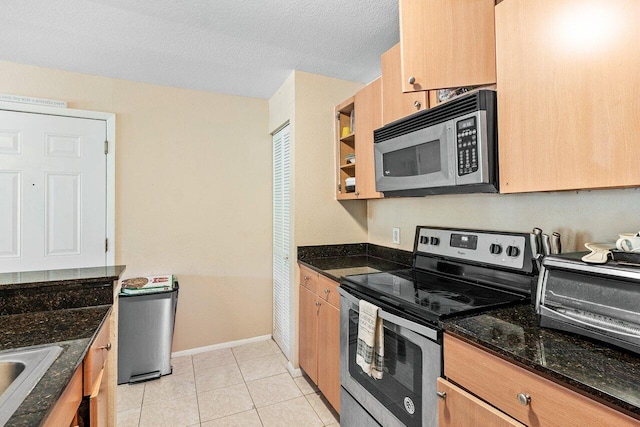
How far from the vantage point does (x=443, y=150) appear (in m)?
1.46

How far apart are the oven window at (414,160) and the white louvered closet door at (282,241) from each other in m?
0.99

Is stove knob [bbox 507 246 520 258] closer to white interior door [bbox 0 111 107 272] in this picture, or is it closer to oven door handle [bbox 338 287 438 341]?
oven door handle [bbox 338 287 438 341]

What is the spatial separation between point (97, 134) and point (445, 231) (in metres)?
2.62

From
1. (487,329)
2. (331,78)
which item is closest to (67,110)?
(331,78)

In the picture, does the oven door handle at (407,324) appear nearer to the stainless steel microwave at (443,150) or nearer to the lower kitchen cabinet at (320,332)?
the lower kitchen cabinet at (320,332)

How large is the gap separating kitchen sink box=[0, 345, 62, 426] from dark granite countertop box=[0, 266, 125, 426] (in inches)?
0.9

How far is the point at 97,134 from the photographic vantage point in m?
2.55

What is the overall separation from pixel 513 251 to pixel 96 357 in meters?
1.74

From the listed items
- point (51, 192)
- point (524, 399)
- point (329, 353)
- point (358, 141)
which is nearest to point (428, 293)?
point (524, 399)

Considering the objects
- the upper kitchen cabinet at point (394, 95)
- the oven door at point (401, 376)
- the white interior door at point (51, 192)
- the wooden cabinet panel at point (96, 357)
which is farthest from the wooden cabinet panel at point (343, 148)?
the white interior door at point (51, 192)

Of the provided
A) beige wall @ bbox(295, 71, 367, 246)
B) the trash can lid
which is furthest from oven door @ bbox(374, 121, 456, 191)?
the trash can lid

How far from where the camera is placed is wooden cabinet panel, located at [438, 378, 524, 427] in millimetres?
941

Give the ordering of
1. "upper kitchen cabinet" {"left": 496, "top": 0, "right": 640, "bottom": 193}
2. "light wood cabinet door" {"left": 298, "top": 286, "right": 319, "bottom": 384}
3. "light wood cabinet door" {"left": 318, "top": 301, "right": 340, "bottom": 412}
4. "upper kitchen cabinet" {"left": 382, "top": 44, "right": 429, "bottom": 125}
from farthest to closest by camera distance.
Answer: "light wood cabinet door" {"left": 298, "top": 286, "right": 319, "bottom": 384}, "light wood cabinet door" {"left": 318, "top": 301, "right": 340, "bottom": 412}, "upper kitchen cabinet" {"left": 382, "top": 44, "right": 429, "bottom": 125}, "upper kitchen cabinet" {"left": 496, "top": 0, "right": 640, "bottom": 193}

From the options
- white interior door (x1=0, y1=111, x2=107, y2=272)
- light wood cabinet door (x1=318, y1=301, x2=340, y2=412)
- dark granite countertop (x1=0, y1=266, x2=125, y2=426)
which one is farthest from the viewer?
white interior door (x1=0, y1=111, x2=107, y2=272)
